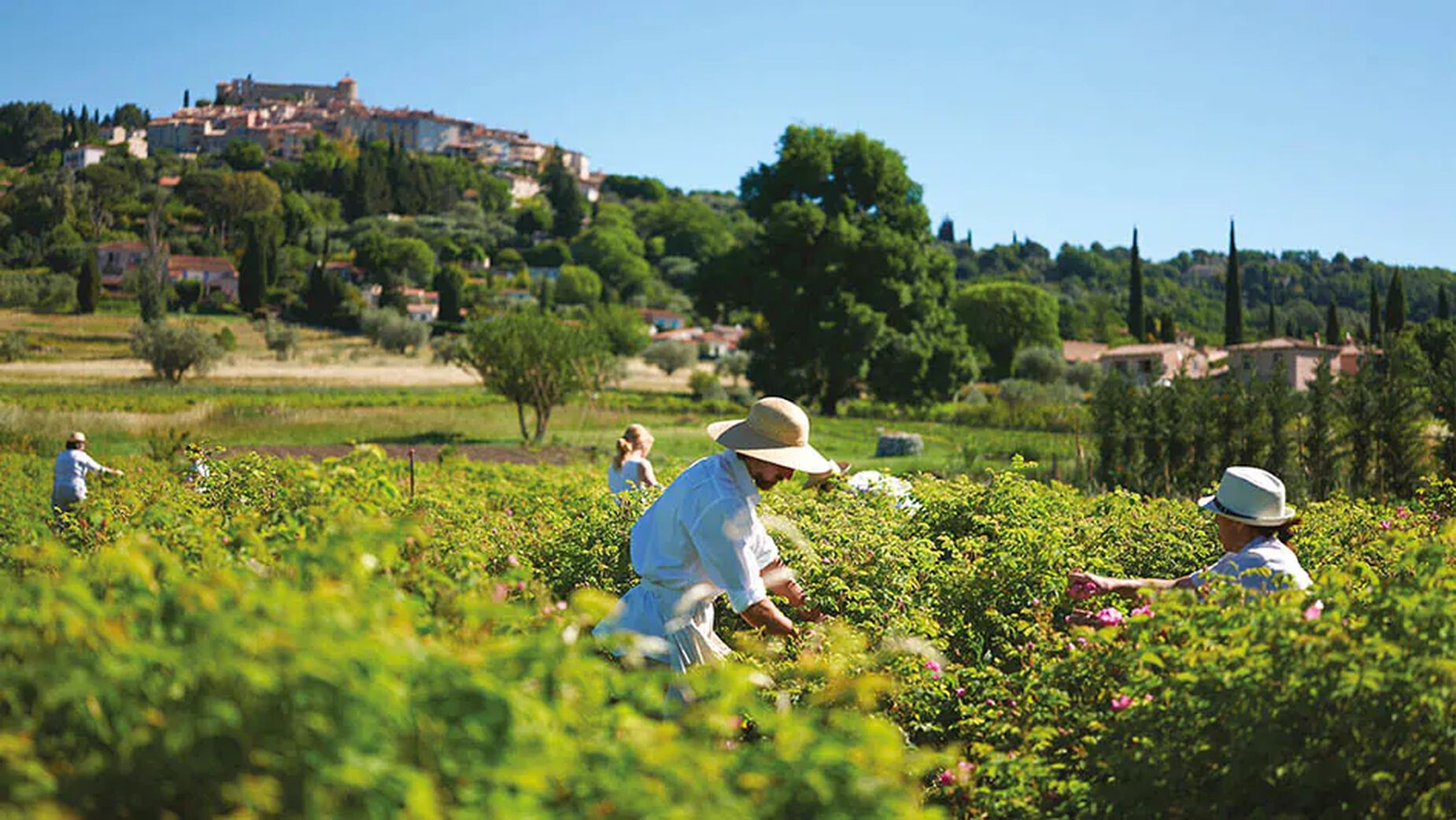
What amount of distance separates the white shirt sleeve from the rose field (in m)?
0.20

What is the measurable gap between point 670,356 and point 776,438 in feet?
Answer: 236

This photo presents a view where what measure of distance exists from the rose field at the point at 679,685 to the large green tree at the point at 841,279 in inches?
1260

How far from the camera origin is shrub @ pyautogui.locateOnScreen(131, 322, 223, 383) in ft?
124

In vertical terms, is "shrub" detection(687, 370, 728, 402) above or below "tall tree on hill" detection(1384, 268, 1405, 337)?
below

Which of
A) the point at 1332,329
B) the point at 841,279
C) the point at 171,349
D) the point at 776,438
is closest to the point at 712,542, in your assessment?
the point at 776,438

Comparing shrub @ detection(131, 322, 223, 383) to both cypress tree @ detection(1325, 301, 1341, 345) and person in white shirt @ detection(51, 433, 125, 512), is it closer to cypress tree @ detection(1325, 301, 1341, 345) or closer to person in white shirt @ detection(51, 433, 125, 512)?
person in white shirt @ detection(51, 433, 125, 512)

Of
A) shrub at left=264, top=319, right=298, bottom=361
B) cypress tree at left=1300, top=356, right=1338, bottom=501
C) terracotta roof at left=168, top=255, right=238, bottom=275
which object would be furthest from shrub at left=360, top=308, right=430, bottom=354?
cypress tree at left=1300, top=356, right=1338, bottom=501

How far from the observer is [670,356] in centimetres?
7631

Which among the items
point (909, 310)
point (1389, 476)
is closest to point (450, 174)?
point (909, 310)

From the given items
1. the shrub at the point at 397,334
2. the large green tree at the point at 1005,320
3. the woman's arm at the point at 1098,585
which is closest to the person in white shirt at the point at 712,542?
the woman's arm at the point at 1098,585

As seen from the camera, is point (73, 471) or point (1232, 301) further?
point (1232, 301)

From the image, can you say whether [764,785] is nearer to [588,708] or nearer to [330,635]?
[588,708]

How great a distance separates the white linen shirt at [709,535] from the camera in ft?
13.8

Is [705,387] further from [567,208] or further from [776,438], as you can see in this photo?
[567,208]
